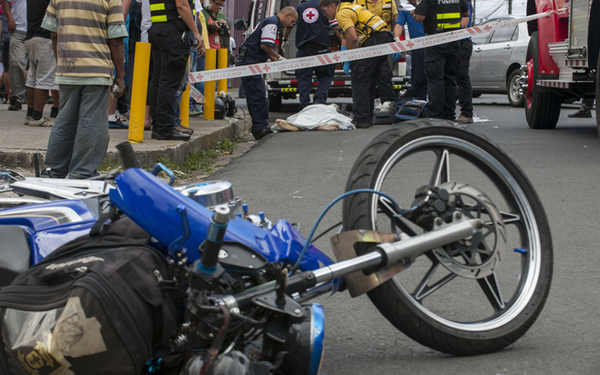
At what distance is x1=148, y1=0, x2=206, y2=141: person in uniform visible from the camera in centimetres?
675

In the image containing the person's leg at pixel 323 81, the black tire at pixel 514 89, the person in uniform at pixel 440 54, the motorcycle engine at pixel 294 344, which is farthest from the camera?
the black tire at pixel 514 89

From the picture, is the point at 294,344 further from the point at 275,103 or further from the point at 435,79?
the point at 275,103

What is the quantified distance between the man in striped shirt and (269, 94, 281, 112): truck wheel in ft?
29.4

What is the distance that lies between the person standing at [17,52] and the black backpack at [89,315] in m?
8.45

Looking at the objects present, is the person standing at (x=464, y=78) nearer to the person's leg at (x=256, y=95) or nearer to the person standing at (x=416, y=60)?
the person standing at (x=416, y=60)

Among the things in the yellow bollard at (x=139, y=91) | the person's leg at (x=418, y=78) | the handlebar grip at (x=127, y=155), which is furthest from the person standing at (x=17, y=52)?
the handlebar grip at (x=127, y=155)

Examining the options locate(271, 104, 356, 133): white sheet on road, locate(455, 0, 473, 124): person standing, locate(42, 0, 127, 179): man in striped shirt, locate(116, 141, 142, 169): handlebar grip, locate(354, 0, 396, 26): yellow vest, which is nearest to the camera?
locate(116, 141, 142, 169): handlebar grip

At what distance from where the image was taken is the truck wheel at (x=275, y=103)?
13.9m

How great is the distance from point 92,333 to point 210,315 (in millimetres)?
298

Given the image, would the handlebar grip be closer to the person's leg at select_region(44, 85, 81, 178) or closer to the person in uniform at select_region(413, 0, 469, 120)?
the person's leg at select_region(44, 85, 81, 178)

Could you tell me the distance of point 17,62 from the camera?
32.4 ft

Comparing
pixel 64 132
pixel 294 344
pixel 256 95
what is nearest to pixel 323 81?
pixel 256 95

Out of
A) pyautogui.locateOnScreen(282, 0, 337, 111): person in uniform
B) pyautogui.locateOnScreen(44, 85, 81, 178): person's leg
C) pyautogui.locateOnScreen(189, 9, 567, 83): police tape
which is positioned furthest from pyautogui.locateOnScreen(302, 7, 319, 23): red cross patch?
pyautogui.locateOnScreen(44, 85, 81, 178): person's leg

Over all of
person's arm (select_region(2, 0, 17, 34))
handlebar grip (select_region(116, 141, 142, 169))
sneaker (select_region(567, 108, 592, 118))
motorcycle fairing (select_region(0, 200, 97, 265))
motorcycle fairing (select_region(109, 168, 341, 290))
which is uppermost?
person's arm (select_region(2, 0, 17, 34))
